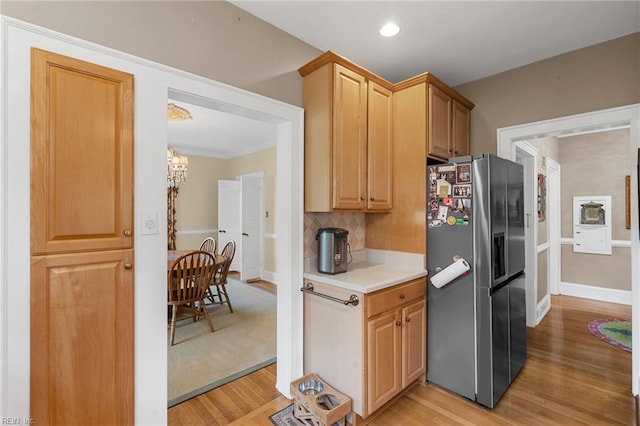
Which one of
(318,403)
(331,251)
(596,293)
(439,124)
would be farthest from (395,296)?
(596,293)

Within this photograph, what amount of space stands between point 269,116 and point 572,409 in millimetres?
2948

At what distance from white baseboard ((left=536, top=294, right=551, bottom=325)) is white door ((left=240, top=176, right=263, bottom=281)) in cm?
452

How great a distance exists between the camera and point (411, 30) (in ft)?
7.38

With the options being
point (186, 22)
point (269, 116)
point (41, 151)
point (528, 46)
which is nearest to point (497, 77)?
point (528, 46)

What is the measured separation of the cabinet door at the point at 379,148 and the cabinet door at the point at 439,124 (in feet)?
1.08

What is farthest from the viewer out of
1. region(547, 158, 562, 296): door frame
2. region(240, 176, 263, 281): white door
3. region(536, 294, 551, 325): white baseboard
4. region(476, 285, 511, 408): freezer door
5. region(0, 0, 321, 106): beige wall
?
region(240, 176, 263, 281): white door

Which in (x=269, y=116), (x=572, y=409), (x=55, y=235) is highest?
(x=269, y=116)

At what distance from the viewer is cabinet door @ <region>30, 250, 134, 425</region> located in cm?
132

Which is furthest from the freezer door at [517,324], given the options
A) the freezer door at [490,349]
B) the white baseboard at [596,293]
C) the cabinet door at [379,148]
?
the white baseboard at [596,293]

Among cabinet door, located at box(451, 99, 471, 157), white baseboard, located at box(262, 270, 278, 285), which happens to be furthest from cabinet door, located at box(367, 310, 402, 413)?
white baseboard, located at box(262, 270, 278, 285)

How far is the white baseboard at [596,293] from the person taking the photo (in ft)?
14.5

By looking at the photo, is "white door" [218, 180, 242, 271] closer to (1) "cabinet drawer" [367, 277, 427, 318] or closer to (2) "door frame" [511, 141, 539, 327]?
(1) "cabinet drawer" [367, 277, 427, 318]

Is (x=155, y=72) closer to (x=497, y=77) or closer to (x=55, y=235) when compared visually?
(x=55, y=235)

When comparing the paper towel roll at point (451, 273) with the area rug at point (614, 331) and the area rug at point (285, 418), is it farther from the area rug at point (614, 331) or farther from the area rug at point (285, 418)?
the area rug at point (614, 331)
